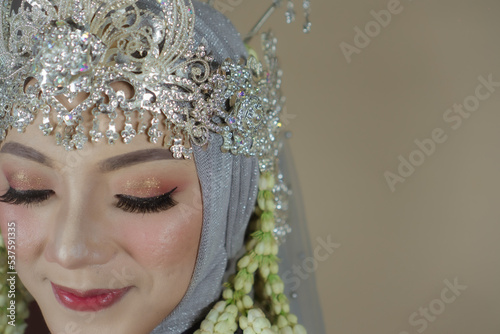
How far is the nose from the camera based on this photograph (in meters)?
1.06

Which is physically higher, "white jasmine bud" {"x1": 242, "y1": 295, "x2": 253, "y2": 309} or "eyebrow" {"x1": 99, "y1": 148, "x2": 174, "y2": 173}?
"eyebrow" {"x1": 99, "y1": 148, "x2": 174, "y2": 173}

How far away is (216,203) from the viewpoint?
4.02 ft

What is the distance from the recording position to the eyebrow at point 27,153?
1.10m

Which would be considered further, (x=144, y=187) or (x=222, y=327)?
(x=222, y=327)

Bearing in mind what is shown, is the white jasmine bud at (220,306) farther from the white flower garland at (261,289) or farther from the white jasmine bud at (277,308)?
the white jasmine bud at (277,308)

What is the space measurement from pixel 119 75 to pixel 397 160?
1.22 m

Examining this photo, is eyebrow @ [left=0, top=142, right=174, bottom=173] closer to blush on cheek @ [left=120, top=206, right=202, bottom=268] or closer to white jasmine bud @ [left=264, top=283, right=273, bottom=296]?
blush on cheek @ [left=120, top=206, right=202, bottom=268]

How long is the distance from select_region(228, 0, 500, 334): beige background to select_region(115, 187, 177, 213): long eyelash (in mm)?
1001

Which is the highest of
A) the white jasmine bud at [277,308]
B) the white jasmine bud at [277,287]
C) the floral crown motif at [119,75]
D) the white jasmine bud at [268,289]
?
the floral crown motif at [119,75]

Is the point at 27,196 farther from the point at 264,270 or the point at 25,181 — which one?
the point at 264,270

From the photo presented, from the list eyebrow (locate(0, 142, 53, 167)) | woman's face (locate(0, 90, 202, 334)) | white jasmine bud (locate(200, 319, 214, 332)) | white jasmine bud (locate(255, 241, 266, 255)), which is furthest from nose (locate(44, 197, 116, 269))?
white jasmine bud (locate(255, 241, 266, 255))

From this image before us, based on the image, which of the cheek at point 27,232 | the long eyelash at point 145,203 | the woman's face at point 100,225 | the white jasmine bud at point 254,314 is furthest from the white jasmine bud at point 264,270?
the cheek at point 27,232

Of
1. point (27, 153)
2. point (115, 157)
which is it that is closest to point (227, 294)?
point (115, 157)

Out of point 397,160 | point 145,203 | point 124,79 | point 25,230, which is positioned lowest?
point 25,230
